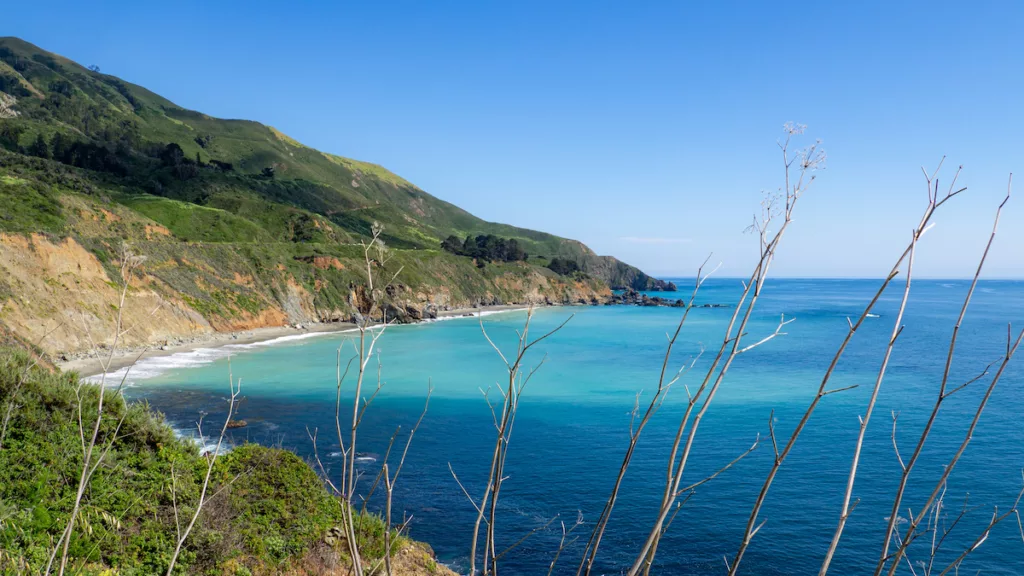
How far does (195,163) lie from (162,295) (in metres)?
68.5

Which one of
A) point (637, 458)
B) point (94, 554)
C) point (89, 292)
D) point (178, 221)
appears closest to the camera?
point (94, 554)

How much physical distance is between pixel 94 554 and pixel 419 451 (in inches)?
587

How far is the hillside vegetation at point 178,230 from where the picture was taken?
4011 cm

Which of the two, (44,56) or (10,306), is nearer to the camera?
(10,306)

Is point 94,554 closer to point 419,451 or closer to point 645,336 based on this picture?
point 419,451

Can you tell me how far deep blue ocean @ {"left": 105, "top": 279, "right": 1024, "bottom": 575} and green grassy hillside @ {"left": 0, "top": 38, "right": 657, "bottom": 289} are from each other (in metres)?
38.1

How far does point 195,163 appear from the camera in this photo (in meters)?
105

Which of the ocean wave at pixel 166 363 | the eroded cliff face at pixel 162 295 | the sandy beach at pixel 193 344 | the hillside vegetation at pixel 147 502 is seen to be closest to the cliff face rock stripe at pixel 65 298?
the eroded cliff face at pixel 162 295

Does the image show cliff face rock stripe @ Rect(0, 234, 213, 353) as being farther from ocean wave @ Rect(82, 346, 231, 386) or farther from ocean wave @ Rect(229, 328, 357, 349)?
ocean wave @ Rect(229, 328, 357, 349)

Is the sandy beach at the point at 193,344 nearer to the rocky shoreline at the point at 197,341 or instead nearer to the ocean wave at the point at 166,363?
the rocky shoreline at the point at 197,341

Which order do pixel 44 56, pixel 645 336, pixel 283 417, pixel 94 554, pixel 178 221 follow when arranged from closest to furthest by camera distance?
pixel 94 554, pixel 283 417, pixel 645 336, pixel 178 221, pixel 44 56

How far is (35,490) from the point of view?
28.0 feet

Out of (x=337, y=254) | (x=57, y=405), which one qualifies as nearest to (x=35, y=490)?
(x=57, y=405)

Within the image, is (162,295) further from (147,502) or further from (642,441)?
(147,502)
